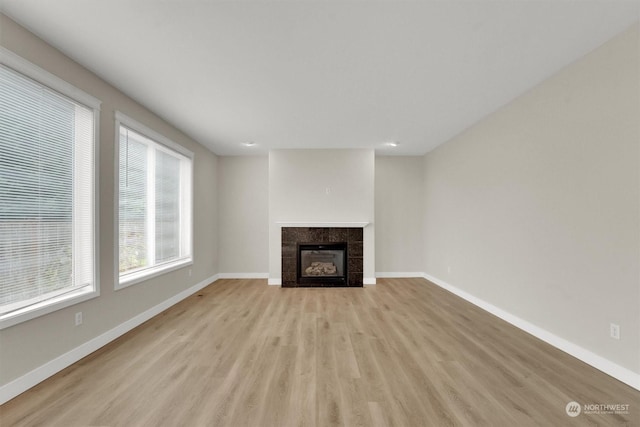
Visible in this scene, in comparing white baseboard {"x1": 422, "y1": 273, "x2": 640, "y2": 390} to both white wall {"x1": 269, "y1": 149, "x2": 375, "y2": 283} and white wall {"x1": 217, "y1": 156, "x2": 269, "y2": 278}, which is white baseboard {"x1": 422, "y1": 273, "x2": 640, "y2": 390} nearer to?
white wall {"x1": 269, "y1": 149, "x2": 375, "y2": 283}

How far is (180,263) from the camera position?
4.51 m

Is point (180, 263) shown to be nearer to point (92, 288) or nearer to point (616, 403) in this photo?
point (92, 288)

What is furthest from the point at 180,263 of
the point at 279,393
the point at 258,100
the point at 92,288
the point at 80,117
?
the point at 279,393

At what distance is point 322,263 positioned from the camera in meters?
5.63

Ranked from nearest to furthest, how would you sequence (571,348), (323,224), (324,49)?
(324,49) < (571,348) < (323,224)

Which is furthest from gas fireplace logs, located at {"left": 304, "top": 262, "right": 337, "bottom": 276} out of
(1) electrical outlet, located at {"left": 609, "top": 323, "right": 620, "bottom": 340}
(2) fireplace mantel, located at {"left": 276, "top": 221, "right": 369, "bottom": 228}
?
(1) electrical outlet, located at {"left": 609, "top": 323, "right": 620, "bottom": 340}

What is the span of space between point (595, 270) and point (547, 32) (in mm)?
1964

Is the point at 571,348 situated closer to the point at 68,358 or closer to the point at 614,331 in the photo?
the point at 614,331

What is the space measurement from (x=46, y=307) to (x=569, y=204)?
4539 mm

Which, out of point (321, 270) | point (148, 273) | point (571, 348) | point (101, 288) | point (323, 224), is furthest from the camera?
point (321, 270)

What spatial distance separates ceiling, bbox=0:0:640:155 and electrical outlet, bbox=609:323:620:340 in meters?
2.27

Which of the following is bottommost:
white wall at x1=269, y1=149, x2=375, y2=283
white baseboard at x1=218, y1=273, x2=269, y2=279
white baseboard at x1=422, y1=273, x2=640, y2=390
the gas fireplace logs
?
white baseboard at x1=218, y1=273, x2=269, y2=279

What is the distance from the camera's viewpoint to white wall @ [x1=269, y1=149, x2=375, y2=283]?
18.4ft

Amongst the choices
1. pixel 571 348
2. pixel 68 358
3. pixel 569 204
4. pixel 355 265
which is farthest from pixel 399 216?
pixel 68 358
